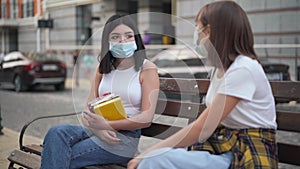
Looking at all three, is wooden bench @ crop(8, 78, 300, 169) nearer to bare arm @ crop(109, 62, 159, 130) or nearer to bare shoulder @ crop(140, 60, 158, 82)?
bare arm @ crop(109, 62, 159, 130)

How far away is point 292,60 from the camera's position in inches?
520

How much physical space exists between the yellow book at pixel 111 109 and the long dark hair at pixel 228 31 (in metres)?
0.81

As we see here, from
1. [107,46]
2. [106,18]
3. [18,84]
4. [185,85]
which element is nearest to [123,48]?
[107,46]

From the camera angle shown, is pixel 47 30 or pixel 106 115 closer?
pixel 106 115

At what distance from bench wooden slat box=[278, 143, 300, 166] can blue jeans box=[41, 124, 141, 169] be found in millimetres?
930

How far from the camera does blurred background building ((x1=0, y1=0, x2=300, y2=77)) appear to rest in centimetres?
1318

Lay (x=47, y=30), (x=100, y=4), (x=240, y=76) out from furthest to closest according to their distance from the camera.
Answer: (x=47, y=30), (x=100, y=4), (x=240, y=76)

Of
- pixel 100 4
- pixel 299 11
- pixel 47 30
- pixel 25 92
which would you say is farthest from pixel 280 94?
pixel 47 30

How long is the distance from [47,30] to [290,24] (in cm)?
1492

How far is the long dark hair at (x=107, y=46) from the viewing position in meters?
3.21

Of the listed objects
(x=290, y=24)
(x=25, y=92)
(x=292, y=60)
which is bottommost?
(x=25, y=92)

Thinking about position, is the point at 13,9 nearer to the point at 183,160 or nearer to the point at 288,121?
the point at 288,121

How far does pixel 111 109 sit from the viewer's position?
2941mm

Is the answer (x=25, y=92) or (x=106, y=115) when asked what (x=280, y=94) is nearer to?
(x=106, y=115)
